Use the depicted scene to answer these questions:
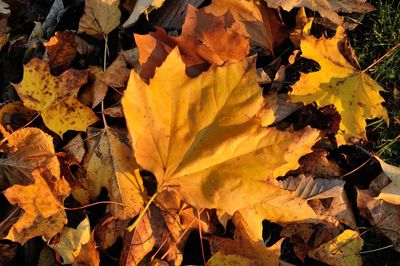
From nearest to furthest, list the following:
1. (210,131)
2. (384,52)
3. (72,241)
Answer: (210,131)
(72,241)
(384,52)

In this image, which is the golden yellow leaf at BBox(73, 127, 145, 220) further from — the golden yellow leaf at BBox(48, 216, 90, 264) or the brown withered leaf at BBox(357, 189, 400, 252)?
the brown withered leaf at BBox(357, 189, 400, 252)

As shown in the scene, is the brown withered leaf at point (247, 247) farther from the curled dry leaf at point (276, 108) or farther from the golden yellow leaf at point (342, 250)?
the curled dry leaf at point (276, 108)

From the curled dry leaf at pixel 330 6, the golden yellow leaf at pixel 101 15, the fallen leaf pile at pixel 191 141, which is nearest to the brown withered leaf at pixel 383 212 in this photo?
the fallen leaf pile at pixel 191 141

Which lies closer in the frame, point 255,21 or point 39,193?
point 39,193

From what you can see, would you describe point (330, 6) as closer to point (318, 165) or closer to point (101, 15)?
point (318, 165)

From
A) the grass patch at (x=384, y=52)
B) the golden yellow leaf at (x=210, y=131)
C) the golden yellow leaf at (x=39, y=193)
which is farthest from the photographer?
the grass patch at (x=384, y=52)

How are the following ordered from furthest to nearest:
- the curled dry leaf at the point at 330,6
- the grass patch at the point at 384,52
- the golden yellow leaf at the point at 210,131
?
the grass patch at the point at 384,52, the curled dry leaf at the point at 330,6, the golden yellow leaf at the point at 210,131

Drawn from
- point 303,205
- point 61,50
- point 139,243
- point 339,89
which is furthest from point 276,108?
point 61,50

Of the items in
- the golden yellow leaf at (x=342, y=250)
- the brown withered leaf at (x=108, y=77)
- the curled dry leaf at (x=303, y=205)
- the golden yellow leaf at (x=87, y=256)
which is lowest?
the golden yellow leaf at (x=342, y=250)
